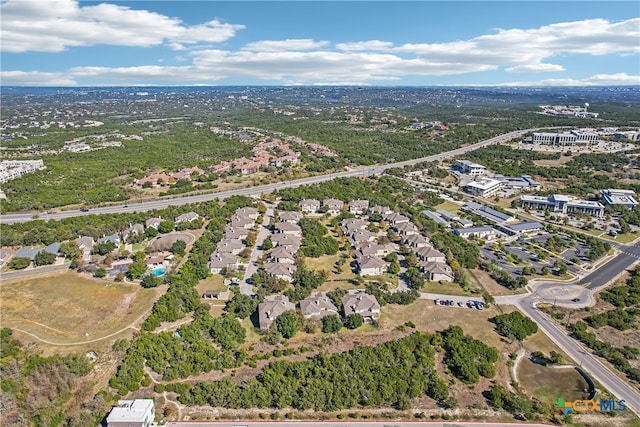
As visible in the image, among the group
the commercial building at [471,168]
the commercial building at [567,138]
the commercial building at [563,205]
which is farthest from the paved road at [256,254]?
the commercial building at [567,138]

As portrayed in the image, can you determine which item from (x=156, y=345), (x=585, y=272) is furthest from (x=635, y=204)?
(x=156, y=345)

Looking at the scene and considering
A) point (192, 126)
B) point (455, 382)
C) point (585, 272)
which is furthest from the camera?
point (192, 126)

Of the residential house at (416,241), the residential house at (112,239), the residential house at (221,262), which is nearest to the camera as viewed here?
the residential house at (221,262)

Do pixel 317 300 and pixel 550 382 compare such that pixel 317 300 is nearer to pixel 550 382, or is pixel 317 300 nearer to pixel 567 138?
pixel 550 382

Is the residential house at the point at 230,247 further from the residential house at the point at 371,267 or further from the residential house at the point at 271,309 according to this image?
the residential house at the point at 371,267

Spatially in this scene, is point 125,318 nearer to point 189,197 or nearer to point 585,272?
point 189,197

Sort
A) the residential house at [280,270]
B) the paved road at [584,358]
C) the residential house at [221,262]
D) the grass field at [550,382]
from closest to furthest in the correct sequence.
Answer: the paved road at [584,358] < the grass field at [550,382] < the residential house at [280,270] < the residential house at [221,262]

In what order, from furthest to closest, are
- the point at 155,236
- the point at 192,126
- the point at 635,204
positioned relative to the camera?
the point at 192,126 → the point at 635,204 → the point at 155,236
